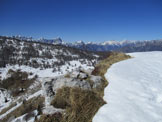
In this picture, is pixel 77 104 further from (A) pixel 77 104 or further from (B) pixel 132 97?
(B) pixel 132 97

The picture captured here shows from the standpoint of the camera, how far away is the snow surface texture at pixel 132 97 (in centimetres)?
393

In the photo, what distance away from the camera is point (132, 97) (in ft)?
16.4

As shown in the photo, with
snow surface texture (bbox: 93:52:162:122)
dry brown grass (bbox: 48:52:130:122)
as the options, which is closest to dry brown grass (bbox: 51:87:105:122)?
dry brown grass (bbox: 48:52:130:122)

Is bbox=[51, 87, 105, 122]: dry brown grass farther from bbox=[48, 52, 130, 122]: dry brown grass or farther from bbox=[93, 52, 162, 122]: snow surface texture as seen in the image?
bbox=[93, 52, 162, 122]: snow surface texture

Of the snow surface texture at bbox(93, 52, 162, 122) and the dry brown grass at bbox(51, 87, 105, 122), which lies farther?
the dry brown grass at bbox(51, 87, 105, 122)

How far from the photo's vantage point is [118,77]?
Result: 270 inches

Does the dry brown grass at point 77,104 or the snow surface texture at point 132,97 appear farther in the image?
the dry brown grass at point 77,104

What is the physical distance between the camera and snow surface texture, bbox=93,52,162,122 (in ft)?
12.9

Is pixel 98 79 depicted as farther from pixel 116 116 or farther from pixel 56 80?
pixel 116 116

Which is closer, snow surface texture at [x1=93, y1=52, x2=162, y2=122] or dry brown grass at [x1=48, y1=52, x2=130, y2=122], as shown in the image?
snow surface texture at [x1=93, y1=52, x2=162, y2=122]

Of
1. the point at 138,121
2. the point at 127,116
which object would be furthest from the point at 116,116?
the point at 138,121

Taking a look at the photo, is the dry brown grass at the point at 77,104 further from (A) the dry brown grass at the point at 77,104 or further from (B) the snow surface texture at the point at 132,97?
(B) the snow surface texture at the point at 132,97

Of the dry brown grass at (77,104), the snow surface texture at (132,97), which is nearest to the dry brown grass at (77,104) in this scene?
the dry brown grass at (77,104)

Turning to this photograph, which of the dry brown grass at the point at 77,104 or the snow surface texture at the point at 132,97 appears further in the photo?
the dry brown grass at the point at 77,104
